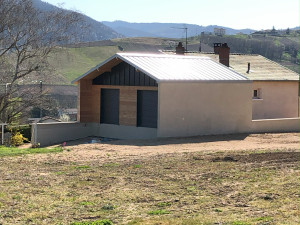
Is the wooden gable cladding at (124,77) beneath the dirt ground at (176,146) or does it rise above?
above

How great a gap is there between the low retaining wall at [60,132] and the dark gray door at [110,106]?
3.02 feet

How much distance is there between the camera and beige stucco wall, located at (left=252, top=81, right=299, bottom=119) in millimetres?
34750

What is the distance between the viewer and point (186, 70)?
2712 centimetres

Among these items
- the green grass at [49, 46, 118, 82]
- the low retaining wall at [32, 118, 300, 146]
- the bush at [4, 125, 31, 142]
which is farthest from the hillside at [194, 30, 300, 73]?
the bush at [4, 125, 31, 142]

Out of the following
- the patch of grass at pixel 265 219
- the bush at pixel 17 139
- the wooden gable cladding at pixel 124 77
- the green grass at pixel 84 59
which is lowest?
the bush at pixel 17 139

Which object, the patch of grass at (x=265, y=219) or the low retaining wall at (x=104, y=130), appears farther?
the low retaining wall at (x=104, y=130)

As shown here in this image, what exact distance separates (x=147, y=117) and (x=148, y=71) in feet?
6.72

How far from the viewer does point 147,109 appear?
25.9 m

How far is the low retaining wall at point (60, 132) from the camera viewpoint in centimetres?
2539

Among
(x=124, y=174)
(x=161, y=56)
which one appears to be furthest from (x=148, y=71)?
(x=124, y=174)

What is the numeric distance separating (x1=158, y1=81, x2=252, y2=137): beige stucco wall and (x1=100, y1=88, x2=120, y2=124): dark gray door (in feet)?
10.2

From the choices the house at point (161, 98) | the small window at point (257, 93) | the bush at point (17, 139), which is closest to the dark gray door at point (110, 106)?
the house at point (161, 98)

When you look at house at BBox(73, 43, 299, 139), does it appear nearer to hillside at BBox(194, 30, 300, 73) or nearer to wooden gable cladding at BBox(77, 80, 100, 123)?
wooden gable cladding at BBox(77, 80, 100, 123)

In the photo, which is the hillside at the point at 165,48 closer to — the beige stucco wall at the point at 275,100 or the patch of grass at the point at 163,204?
the beige stucco wall at the point at 275,100
